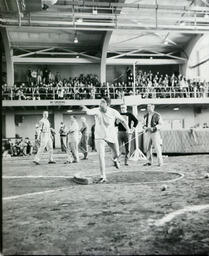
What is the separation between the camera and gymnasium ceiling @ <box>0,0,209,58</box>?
1074cm

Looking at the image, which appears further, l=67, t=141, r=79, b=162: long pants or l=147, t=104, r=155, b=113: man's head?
l=67, t=141, r=79, b=162: long pants

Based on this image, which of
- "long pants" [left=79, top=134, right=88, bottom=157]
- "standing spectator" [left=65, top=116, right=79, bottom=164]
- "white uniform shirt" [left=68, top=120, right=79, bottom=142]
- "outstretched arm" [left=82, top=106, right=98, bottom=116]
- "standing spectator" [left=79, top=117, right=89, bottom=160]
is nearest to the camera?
"outstretched arm" [left=82, top=106, right=98, bottom=116]

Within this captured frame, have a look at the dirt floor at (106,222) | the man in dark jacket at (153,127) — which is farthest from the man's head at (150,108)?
the dirt floor at (106,222)

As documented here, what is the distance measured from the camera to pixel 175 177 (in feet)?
15.8

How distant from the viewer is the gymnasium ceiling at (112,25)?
10742 mm

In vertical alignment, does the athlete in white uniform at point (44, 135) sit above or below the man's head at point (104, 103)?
below

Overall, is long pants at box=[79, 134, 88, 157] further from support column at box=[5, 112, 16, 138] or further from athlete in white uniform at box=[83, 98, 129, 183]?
support column at box=[5, 112, 16, 138]

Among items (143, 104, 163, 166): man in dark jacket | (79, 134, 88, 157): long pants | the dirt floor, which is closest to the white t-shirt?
the dirt floor

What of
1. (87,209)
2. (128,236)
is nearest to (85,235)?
(128,236)

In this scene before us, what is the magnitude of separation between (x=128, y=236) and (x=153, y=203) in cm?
103

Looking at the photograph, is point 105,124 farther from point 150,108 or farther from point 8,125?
point 8,125

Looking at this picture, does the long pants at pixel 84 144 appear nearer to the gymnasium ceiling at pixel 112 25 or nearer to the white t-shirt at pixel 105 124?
the gymnasium ceiling at pixel 112 25

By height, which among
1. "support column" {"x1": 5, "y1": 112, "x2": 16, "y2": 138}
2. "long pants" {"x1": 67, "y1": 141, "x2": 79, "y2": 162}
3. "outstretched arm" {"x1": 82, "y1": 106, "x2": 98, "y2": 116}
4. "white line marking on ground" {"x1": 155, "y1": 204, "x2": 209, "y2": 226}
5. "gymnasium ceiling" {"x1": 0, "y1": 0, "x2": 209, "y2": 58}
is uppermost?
"gymnasium ceiling" {"x1": 0, "y1": 0, "x2": 209, "y2": 58}

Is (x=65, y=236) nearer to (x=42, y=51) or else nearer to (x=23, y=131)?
(x=23, y=131)
